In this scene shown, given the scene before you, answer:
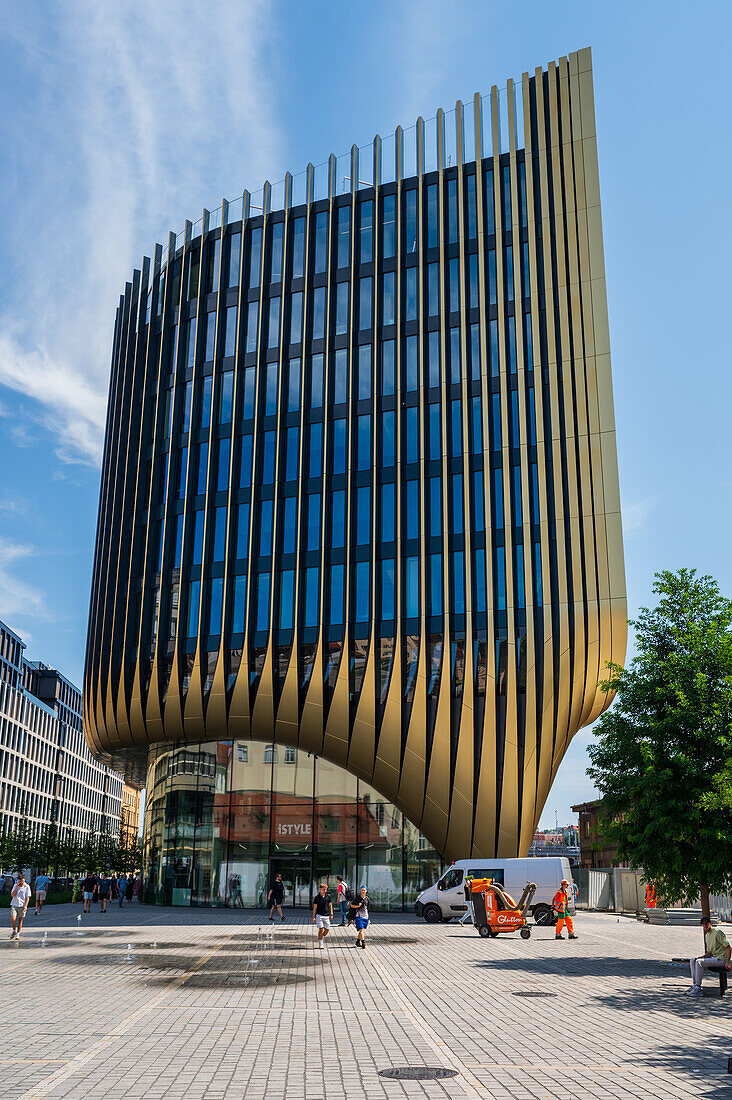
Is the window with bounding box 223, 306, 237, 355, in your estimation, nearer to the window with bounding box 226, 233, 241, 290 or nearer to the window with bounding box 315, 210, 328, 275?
the window with bounding box 226, 233, 241, 290

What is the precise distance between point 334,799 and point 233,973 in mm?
26438

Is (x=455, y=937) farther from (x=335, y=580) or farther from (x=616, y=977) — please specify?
(x=335, y=580)

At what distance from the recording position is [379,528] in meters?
44.6

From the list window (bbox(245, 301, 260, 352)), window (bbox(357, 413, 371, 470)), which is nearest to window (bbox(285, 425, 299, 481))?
window (bbox(357, 413, 371, 470))

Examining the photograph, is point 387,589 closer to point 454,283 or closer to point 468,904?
point 468,904

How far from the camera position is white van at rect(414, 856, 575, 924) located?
33.5 metres

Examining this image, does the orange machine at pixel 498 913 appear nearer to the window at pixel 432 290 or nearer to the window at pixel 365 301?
the window at pixel 432 290

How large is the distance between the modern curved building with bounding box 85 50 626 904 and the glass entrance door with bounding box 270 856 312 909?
1.16ft

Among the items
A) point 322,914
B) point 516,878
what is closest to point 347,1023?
point 322,914

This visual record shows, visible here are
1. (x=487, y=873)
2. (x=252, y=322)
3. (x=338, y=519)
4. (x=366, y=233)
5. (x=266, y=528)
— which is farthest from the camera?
(x=252, y=322)

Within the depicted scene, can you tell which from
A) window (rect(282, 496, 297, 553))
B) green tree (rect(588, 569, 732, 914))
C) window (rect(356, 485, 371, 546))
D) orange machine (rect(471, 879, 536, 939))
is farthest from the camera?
window (rect(282, 496, 297, 553))

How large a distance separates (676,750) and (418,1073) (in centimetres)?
1418

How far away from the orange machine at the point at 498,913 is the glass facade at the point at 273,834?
13916 millimetres

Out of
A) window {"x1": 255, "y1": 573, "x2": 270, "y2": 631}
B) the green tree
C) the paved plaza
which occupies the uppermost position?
window {"x1": 255, "y1": 573, "x2": 270, "y2": 631}
